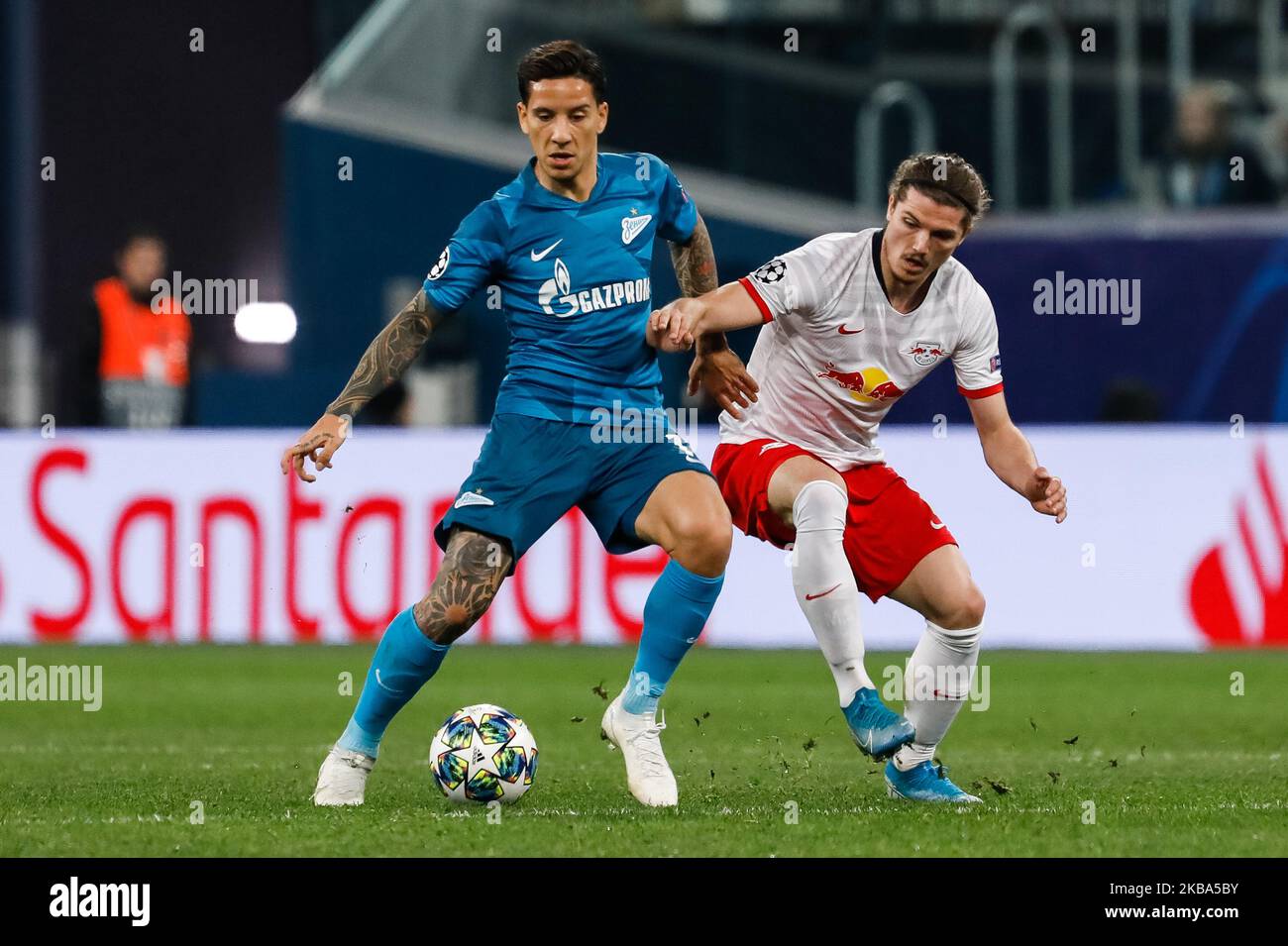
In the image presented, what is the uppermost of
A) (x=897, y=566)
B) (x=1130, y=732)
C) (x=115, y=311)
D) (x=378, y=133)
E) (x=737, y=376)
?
(x=378, y=133)

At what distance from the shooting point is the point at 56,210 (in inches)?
762

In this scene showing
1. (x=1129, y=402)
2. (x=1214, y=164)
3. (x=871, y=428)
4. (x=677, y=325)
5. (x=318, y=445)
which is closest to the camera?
(x=318, y=445)

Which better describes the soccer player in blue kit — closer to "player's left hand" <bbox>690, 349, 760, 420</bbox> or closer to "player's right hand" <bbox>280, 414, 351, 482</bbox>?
"player's left hand" <bbox>690, 349, 760, 420</bbox>

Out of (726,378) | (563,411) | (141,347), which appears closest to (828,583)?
(726,378)

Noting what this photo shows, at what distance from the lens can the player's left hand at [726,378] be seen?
6922 millimetres

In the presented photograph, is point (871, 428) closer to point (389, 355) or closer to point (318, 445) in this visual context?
point (389, 355)

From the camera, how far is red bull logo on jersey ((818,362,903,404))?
7.18m

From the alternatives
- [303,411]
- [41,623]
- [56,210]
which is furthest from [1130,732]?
[56,210]

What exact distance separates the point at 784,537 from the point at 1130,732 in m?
2.57

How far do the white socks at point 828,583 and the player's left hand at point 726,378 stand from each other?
0.34 meters

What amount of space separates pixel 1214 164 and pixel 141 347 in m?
6.86

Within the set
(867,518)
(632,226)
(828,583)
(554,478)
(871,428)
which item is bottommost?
(828,583)

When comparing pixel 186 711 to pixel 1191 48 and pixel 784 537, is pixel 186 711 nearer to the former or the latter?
pixel 784 537

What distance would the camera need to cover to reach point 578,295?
6.96m
